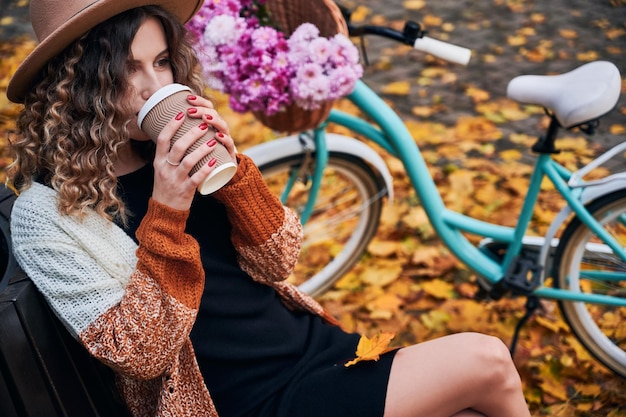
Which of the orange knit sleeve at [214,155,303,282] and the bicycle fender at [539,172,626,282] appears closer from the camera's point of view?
the orange knit sleeve at [214,155,303,282]

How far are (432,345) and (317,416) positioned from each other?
333mm

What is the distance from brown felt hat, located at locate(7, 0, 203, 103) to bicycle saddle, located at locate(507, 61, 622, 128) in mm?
1233

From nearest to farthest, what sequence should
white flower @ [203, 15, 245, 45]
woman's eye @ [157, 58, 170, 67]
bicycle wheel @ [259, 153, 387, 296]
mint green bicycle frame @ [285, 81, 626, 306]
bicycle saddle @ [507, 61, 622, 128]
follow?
woman's eye @ [157, 58, 170, 67] < white flower @ [203, 15, 245, 45] < bicycle saddle @ [507, 61, 622, 128] < mint green bicycle frame @ [285, 81, 626, 306] < bicycle wheel @ [259, 153, 387, 296]

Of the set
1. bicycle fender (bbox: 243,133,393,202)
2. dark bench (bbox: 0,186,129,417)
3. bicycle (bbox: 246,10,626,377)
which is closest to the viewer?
dark bench (bbox: 0,186,129,417)

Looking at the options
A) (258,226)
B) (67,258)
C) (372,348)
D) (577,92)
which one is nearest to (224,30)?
(258,226)

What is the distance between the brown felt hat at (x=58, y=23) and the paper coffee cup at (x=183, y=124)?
0.20m

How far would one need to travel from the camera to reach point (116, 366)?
1.29 meters

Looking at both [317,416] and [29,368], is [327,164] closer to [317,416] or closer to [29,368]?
[317,416]

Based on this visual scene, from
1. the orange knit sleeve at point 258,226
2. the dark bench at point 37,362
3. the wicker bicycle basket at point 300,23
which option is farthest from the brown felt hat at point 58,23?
the wicker bicycle basket at point 300,23

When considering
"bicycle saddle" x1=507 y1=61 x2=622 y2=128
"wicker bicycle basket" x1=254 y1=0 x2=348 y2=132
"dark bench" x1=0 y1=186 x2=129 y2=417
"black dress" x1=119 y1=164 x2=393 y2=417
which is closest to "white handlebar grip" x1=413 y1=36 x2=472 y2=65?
"bicycle saddle" x1=507 y1=61 x2=622 y2=128

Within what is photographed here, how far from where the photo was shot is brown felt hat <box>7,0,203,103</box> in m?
1.22

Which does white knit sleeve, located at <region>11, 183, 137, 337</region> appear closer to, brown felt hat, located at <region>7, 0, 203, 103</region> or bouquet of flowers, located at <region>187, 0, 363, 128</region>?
brown felt hat, located at <region>7, 0, 203, 103</region>

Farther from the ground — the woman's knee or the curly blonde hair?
the curly blonde hair

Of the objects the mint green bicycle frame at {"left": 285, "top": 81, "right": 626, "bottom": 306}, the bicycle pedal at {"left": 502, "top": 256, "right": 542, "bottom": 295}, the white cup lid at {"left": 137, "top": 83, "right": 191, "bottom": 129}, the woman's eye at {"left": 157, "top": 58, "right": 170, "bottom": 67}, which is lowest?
the bicycle pedal at {"left": 502, "top": 256, "right": 542, "bottom": 295}
